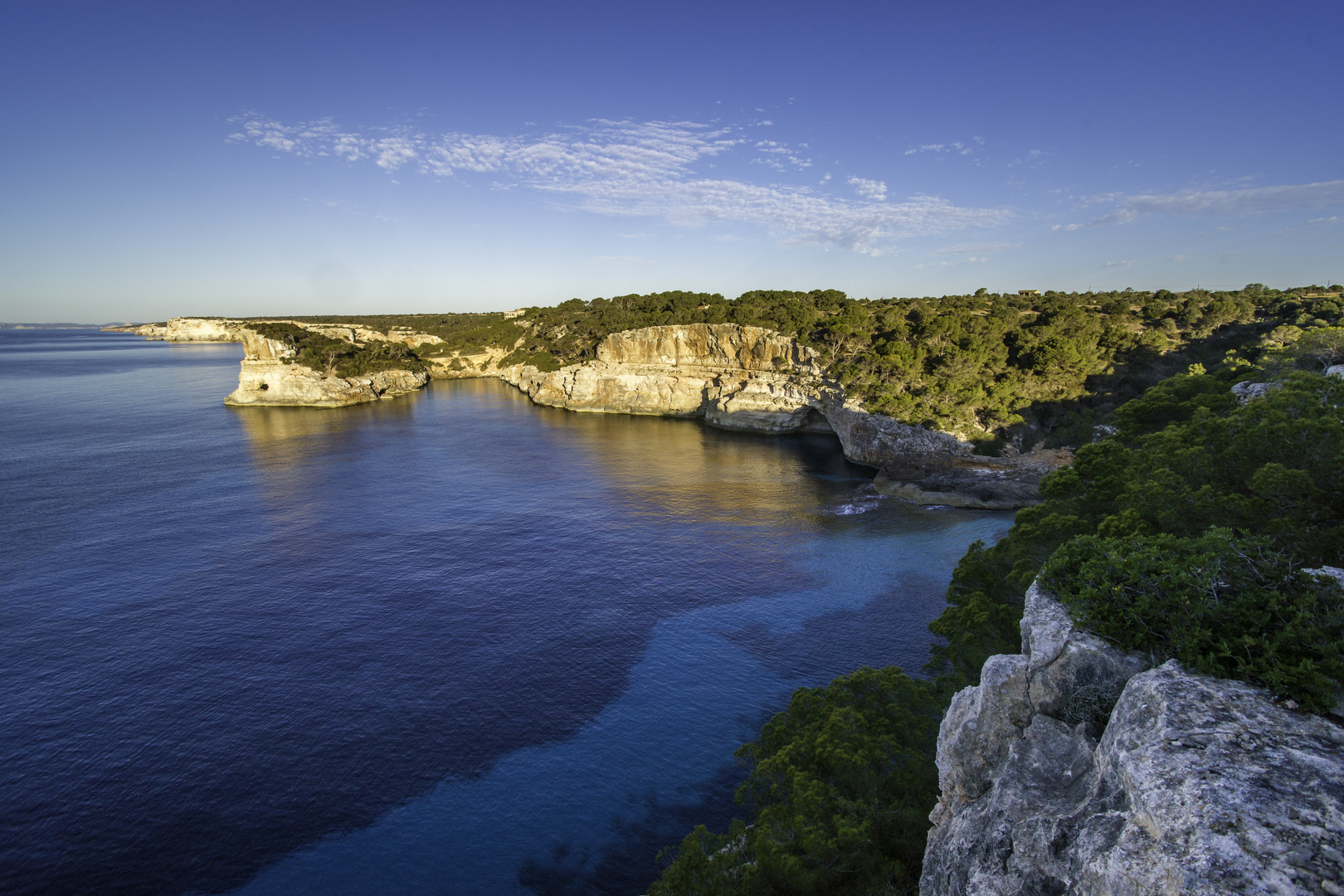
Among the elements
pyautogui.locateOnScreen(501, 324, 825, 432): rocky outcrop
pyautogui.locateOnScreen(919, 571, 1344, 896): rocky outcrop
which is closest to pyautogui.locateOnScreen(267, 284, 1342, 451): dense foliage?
pyautogui.locateOnScreen(501, 324, 825, 432): rocky outcrop

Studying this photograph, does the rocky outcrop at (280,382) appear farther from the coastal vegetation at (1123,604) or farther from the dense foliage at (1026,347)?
the coastal vegetation at (1123,604)

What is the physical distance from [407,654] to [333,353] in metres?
101

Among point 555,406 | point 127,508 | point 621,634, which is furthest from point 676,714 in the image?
point 555,406

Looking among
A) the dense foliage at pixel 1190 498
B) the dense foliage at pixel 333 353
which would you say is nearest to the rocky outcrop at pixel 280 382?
the dense foliage at pixel 333 353

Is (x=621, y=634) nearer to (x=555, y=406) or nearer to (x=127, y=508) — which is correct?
(x=127, y=508)

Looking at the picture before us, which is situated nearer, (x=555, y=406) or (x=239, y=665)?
(x=239, y=665)

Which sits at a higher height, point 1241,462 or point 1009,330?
point 1009,330

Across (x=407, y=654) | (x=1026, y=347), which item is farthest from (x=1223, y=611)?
(x=1026, y=347)

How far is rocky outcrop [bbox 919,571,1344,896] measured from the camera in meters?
7.39

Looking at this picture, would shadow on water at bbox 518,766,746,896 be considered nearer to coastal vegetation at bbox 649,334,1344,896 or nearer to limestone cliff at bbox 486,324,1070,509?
coastal vegetation at bbox 649,334,1344,896

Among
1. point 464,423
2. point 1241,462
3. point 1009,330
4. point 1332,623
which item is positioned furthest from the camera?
point 464,423

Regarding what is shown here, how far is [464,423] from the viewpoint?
93750 millimetres

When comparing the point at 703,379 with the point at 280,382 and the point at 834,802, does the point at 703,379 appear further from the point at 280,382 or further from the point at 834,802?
the point at 834,802

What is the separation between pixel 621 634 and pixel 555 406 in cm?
8046
